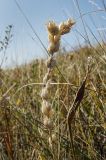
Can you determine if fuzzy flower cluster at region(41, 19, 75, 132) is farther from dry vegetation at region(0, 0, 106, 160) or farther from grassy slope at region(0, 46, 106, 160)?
grassy slope at region(0, 46, 106, 160)

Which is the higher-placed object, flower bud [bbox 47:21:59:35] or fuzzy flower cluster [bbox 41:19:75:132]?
flower bud [bbox 47:21:59:35]

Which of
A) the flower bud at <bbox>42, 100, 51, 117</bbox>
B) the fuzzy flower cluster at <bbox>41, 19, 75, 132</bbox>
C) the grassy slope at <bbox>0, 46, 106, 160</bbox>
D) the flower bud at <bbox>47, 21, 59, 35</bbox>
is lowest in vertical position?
the grassy slope at <bbox>0, 46, 106, 160</bbox>

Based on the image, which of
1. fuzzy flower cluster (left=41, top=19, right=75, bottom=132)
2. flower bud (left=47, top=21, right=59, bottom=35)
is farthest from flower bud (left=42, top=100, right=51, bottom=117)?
flower bud (left=47, top=21, right=59, bottom=35)

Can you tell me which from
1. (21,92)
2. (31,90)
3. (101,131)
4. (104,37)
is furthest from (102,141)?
(31,90)

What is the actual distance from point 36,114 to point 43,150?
577 millimetres

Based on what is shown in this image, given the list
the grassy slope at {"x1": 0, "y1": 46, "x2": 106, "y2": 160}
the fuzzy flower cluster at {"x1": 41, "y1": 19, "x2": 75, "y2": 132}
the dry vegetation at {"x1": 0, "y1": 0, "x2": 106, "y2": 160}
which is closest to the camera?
the fuzzy flower cluster at {"x1": 41, "y1": 19, "x2": 75, "y2": 132}

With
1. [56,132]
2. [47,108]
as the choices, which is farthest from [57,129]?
[47,108]

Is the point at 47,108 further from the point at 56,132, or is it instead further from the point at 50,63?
the point at 56,132

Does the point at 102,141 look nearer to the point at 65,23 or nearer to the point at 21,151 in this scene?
the point at 21,151

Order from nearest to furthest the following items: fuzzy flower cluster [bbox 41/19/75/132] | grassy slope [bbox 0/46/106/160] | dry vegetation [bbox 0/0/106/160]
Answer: fuzzy flower cluster [bbox 41/19/75/132] < dry vegetation [bbox 0/0/106/160] < grassy slope [bbox 0/46/106/160]

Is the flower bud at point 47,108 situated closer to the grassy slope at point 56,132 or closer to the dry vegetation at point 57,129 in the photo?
the dry vegetation at point 57,129

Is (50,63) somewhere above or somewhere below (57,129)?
above

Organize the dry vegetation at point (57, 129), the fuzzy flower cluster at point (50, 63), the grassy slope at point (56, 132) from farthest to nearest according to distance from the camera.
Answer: the grassy slope at point (56, 132)
the dry vegetation at point (57, 129)
the fuzzy flower cluster at point (50, 63)

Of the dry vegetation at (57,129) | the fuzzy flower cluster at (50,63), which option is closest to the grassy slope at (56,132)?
the dry vegetation at (57,129)
